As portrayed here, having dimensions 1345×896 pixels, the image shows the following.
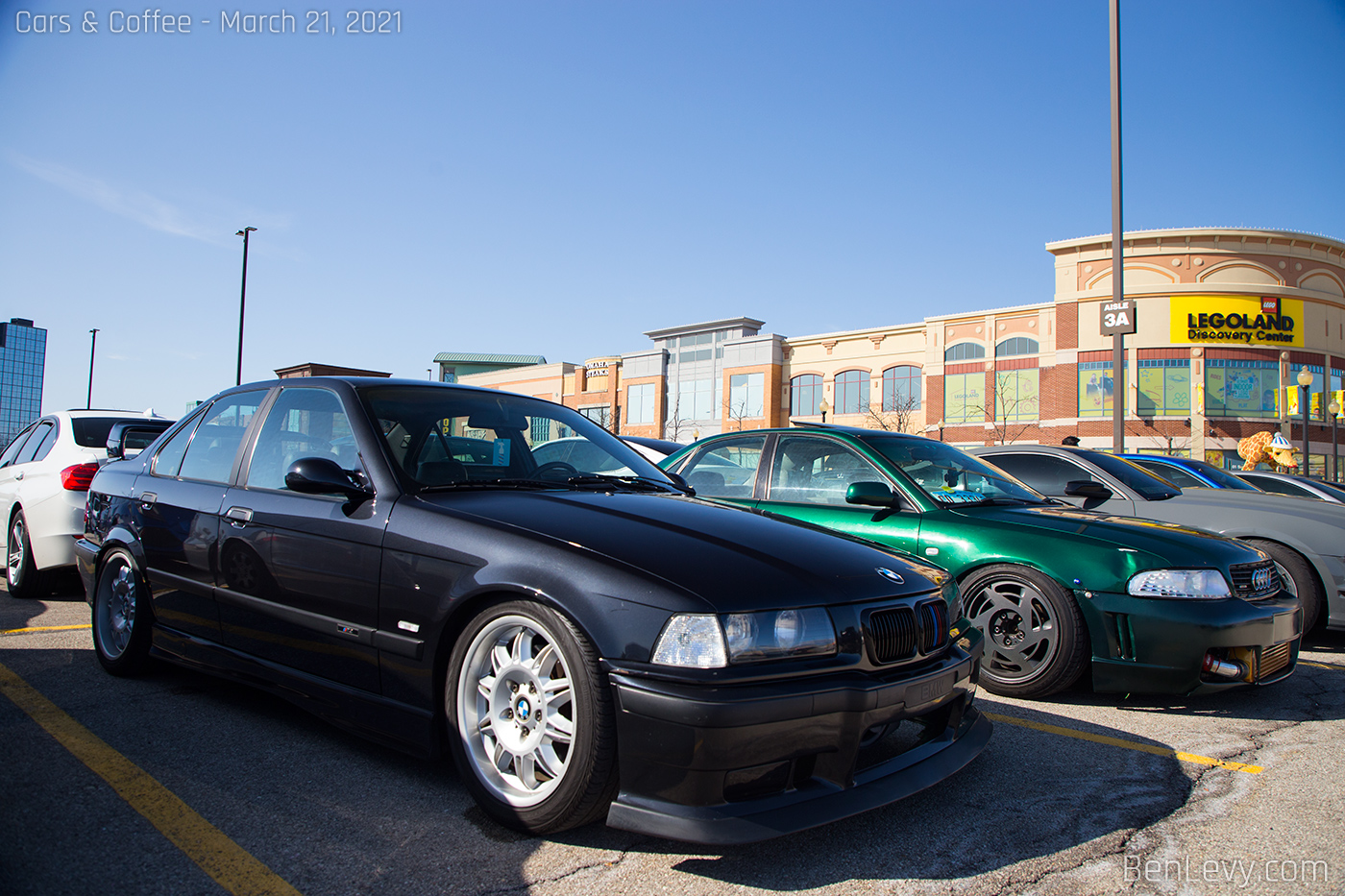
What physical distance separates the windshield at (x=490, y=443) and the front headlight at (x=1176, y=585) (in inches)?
95.1

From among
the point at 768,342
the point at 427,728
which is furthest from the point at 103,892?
the point at 768,342

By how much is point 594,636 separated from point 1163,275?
4463 cm

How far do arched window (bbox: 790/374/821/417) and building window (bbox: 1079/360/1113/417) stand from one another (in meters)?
15.3

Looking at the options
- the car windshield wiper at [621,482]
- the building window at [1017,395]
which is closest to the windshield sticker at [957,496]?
the car windshield wiper at [621,482]

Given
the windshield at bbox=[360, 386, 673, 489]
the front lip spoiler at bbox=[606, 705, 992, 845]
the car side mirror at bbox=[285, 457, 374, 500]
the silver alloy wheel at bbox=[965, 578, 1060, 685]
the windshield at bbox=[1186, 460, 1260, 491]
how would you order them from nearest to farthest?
1. the front lip spoiler at bbox=[606, 705, 992, 845]
2. the car side mirror at bbox=[285, 457, 374, 500]
3. the windshield at bbox=[360, 386, 673, 489]
4. the silver alloy wheel at bbox=[965, 578, 1060, 685]
5. the windshield at bbox=[1186, 460, 1260, 491]

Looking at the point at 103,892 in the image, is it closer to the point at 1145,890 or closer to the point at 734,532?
the point at 734,532

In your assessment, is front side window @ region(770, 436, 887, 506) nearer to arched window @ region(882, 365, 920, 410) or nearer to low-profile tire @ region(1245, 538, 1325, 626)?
low-profile tire @ region(1245, 538, 1325, 626)

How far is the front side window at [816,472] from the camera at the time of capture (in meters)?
5.31

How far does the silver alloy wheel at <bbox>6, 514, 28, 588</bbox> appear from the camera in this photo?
→ 6.70 metres

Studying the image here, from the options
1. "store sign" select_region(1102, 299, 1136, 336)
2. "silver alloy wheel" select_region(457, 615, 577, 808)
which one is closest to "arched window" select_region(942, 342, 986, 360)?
"store sign" select_region(1102, 299, 1136, 336)

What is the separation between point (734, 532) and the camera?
2926 millimetres

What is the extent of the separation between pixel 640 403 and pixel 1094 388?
98.5ft

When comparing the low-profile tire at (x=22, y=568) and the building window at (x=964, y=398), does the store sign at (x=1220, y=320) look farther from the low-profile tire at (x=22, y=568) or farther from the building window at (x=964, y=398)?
the low-profile tire at (x=22, y=568)

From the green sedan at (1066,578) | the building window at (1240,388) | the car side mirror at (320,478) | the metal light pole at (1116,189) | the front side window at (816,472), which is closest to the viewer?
the car side mirror at (320,478)
